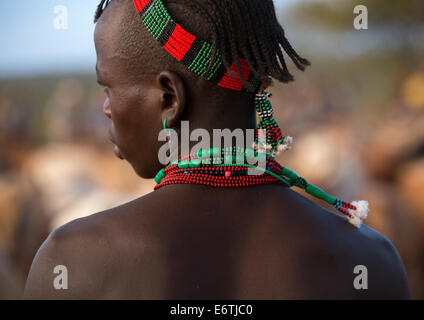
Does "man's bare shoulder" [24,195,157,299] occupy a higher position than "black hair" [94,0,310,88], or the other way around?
"black hair" [94,0,310,88]

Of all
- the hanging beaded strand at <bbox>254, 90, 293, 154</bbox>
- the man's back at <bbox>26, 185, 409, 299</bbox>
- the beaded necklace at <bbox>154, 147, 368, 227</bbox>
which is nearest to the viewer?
the man's back at <bbox>26, 185, 409, 299</bbox>

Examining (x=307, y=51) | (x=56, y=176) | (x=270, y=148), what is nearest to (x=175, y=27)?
(x=270, y=148)

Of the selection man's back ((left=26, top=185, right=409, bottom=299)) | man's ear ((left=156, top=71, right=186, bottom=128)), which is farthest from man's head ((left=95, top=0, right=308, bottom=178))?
man's back ((left=26, top=185, right=409, bottom=299))

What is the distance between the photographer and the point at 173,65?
164 cm

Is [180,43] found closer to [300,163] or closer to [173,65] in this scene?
[173,65]

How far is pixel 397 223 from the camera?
19.3 feet

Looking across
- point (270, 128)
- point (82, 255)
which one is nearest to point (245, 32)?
point (270, 128)

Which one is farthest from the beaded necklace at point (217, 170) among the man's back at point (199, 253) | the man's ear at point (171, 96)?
the man's ear at point (171, 96)

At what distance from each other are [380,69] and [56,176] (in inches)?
471

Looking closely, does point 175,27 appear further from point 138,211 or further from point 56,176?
point 56,176

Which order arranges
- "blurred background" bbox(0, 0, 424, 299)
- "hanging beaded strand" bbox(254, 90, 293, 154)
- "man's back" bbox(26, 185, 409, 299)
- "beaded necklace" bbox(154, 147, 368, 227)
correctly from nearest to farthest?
1. "man's back" bbox(26, 185, 409, 299)
2. "beaded necklace" bbox(154, 147, 368, 227)
3. "hanging beaded strand" bbox(254, 90, 293, 154)
4. "blurred background" bbox(0, 0, 424, 299)

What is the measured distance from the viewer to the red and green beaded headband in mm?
1607

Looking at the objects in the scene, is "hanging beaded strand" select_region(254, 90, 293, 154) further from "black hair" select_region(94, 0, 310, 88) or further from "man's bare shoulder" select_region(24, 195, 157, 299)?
"man's bare shoulder" select_region(24, 195, 157, 299)

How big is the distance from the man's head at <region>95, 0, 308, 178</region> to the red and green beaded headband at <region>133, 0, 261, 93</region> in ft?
0.07
